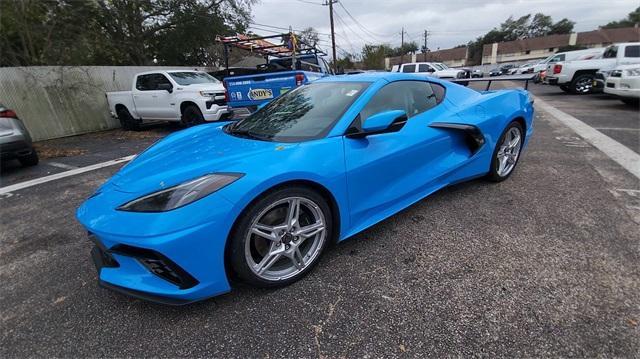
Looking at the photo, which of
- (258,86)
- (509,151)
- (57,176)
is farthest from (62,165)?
(509,151)

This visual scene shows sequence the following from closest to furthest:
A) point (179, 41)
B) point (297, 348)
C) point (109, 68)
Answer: point (297, 348)
point (109, 68)
point (179, 41)

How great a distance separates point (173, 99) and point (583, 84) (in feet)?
46.1

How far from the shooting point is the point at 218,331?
1.71 meters

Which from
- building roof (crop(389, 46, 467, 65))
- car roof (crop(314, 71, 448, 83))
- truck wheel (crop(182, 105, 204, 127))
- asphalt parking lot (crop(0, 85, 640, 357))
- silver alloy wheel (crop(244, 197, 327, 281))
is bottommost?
asphalt parking lot (crop(0, 85, 640, 357))

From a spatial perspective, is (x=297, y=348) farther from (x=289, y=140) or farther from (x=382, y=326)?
(x=289, y=140)

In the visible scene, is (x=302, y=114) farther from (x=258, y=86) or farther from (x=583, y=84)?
(x=583, y=84)

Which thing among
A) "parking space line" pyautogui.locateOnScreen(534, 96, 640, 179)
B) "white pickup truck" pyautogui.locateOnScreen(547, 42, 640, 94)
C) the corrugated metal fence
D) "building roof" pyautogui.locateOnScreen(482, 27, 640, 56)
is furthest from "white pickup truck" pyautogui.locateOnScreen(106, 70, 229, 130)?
"building roof" pyautogui.locateOnScreen(482, 27, 640, 56)

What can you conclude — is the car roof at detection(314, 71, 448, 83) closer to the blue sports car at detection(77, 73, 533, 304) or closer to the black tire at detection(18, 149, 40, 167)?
the blue sports car at detection(77, 73, 533, 304)

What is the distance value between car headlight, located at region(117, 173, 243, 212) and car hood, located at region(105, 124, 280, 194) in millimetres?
48

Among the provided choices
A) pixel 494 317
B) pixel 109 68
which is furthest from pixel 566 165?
pixel 109 68

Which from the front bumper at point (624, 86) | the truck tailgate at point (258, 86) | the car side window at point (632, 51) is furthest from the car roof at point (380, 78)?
the car side window at point (632, 51)

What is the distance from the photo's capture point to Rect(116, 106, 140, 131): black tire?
9133 mm

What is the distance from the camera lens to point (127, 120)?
9.28 metres

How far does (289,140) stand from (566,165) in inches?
151
